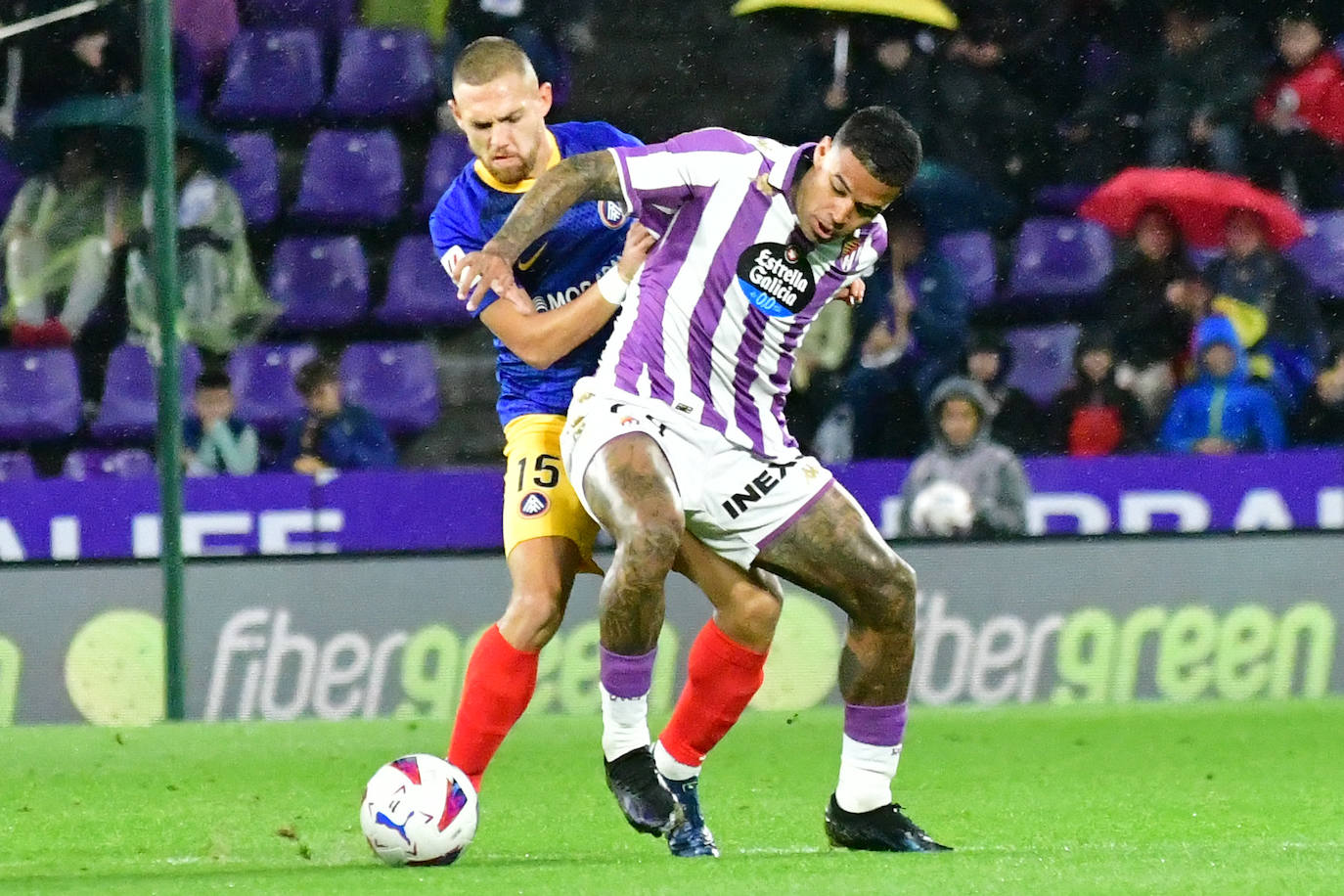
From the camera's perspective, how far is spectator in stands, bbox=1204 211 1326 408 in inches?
304

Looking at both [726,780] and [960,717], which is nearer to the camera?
[726,780]

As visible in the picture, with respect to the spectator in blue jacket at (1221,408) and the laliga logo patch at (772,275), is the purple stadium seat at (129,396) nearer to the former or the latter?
the spectator in blue jacket at (1221,408)

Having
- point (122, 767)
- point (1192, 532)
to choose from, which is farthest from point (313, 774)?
point (1192, 532)

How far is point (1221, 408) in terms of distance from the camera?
25.0 ft

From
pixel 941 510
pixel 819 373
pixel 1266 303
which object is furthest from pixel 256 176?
pixel 1266 303

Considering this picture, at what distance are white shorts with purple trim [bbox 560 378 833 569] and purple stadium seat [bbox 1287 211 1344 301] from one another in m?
4.17

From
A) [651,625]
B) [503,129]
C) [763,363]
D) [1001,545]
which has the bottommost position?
[1001,545]

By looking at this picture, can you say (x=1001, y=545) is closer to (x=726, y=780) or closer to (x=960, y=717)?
(x=960, y=717)

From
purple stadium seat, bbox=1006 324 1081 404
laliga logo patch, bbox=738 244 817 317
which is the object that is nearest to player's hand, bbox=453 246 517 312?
laliga logo patch, bbox=738 244 817 317

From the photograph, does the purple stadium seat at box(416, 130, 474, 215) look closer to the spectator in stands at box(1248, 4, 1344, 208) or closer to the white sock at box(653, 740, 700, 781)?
the spectator in stands at box(1248, 4, 1344, 208)

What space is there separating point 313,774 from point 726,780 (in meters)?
1.15

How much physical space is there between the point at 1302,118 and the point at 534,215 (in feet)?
16.1

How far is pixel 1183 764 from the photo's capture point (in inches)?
233

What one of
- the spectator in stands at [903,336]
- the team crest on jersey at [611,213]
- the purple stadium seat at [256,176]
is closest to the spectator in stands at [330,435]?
the purple stadium seat at [256,176]
